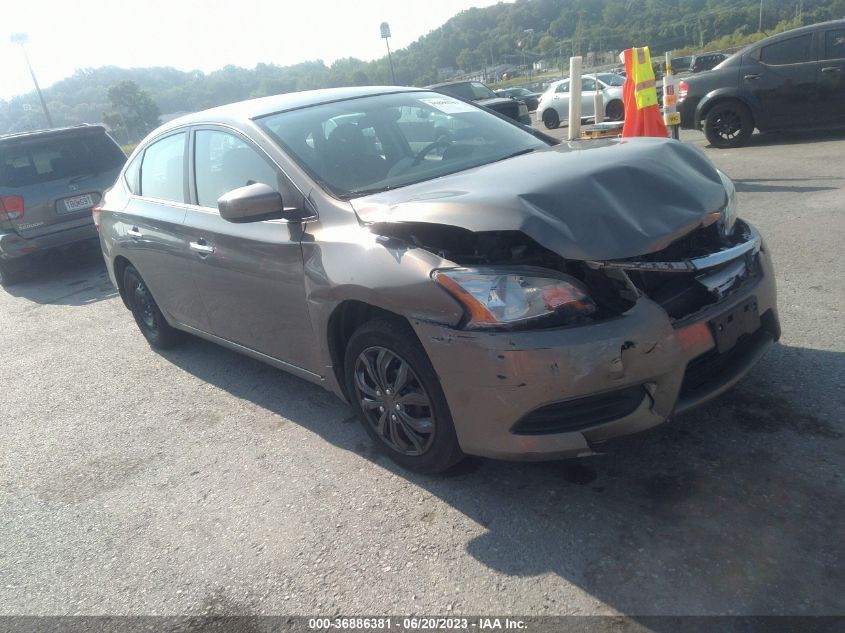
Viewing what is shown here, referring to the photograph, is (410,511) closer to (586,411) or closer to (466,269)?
(586,411)

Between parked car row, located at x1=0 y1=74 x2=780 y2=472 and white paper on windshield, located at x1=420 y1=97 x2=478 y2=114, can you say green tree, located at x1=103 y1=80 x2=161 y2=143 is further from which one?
parked car row, located at x1=0 y1=74 x2=780 y2=472

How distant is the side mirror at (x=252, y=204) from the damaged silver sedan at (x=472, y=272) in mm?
11

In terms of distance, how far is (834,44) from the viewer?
995cm

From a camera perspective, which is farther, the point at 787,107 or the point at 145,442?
the point at 787,107

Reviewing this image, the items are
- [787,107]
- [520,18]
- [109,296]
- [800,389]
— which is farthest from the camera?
[520,18]

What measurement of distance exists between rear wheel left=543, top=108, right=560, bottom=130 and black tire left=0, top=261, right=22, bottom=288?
611 inches

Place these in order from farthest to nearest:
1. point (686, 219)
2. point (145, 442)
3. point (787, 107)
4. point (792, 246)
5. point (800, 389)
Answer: point (787, 107)
point (792, 246)
point (145, 442)
point (800, 389)
point (686, 219)

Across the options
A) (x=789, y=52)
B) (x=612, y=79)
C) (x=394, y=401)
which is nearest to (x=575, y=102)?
(x=789, y=52)

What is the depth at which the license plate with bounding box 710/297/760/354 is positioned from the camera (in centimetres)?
276

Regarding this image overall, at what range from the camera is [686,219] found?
2.83m

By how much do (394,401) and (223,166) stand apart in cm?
185

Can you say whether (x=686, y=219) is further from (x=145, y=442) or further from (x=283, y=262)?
(x=145, y=442)

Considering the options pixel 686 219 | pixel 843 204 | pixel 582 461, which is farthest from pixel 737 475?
pixel 843 204

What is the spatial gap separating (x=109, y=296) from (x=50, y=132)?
2.78 meters
